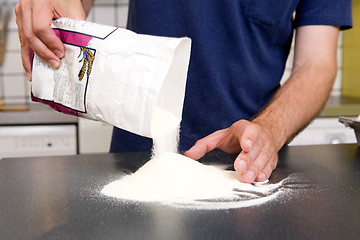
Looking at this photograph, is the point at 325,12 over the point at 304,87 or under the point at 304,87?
over

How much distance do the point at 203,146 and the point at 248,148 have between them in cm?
13

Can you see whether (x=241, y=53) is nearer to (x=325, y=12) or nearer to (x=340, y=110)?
(x=325, y=12)

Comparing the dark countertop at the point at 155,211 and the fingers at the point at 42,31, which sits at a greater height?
the fingers at the point at 42,31

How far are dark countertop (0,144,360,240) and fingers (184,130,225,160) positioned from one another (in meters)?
0.11

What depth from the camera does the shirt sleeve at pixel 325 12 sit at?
1.18m

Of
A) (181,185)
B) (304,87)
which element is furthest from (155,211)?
(304,87)

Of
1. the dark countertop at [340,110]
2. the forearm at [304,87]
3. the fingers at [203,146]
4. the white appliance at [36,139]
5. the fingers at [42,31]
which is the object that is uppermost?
the fingers at [42,31]

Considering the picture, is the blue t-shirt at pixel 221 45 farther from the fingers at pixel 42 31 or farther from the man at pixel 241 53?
the fingers at pixel 42 31

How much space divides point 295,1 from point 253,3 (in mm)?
122

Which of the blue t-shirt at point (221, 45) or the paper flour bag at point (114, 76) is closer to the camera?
the paper flour bag at point (114, 76)

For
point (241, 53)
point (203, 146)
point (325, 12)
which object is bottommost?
point (203, 146)

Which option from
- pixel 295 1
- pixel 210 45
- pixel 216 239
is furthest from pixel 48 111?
pixel 216 239


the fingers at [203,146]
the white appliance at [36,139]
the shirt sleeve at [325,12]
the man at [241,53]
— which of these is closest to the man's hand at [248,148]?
the fingers at [203,146]

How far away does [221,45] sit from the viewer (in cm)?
115
